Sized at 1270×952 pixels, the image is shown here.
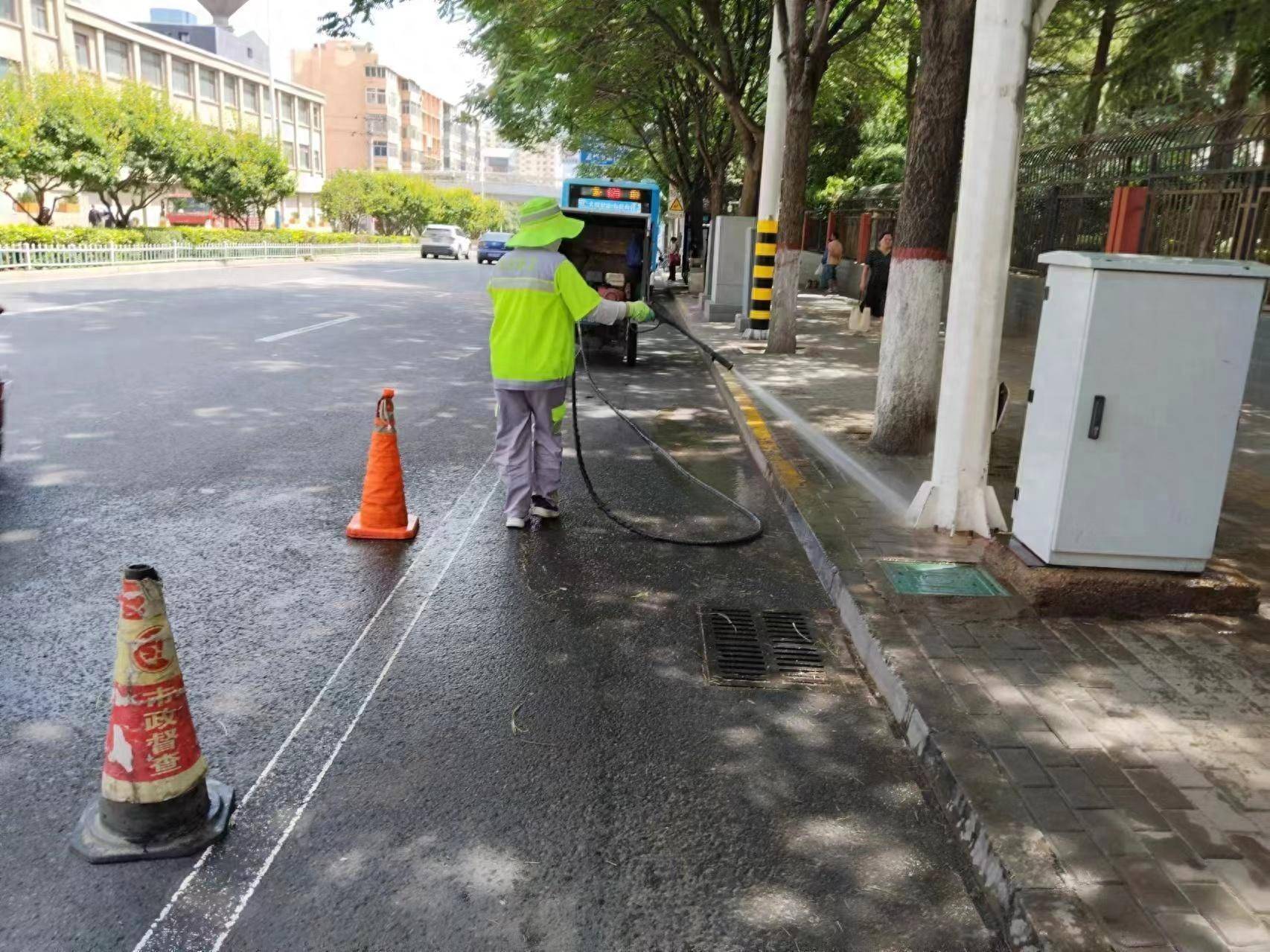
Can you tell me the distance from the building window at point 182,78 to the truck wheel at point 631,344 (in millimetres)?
63549

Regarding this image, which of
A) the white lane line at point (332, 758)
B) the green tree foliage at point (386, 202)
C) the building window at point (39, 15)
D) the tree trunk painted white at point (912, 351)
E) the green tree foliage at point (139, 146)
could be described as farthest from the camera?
the green tree foliage at point (386, 202)

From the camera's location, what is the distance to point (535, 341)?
6.02 m

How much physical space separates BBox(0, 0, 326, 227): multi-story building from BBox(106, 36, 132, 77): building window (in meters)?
0.04

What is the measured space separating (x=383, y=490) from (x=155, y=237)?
34532 millimetres

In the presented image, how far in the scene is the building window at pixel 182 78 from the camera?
66.6m

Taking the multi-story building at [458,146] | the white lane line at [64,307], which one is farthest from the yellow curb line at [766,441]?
the multi-story building at [458,146]

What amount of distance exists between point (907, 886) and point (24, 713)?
121 inches

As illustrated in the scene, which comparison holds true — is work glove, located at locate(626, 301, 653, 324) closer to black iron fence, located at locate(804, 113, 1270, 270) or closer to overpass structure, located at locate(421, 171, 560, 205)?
black iron fence, located at locate(804, 113, 1270, 270)

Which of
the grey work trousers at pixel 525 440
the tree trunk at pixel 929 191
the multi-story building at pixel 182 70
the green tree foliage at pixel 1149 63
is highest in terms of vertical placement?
the multi-story building at pixel 182 70

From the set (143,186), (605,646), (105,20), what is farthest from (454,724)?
(105,20)

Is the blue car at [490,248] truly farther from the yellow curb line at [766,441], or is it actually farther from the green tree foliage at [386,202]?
the yellow curb line at [766,441]

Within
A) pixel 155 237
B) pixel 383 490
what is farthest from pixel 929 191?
pixel 155 237

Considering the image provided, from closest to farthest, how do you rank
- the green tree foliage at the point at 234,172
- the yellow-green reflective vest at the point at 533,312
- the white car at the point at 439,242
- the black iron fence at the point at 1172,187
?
the yellow-green reflective vest at the point at 533,312 < the black iron fence at the point at 1172,187 < the green tree foliage at the point at 234,172 < the white car at the point at 439,242

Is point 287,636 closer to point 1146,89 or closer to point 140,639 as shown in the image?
point 140,639
